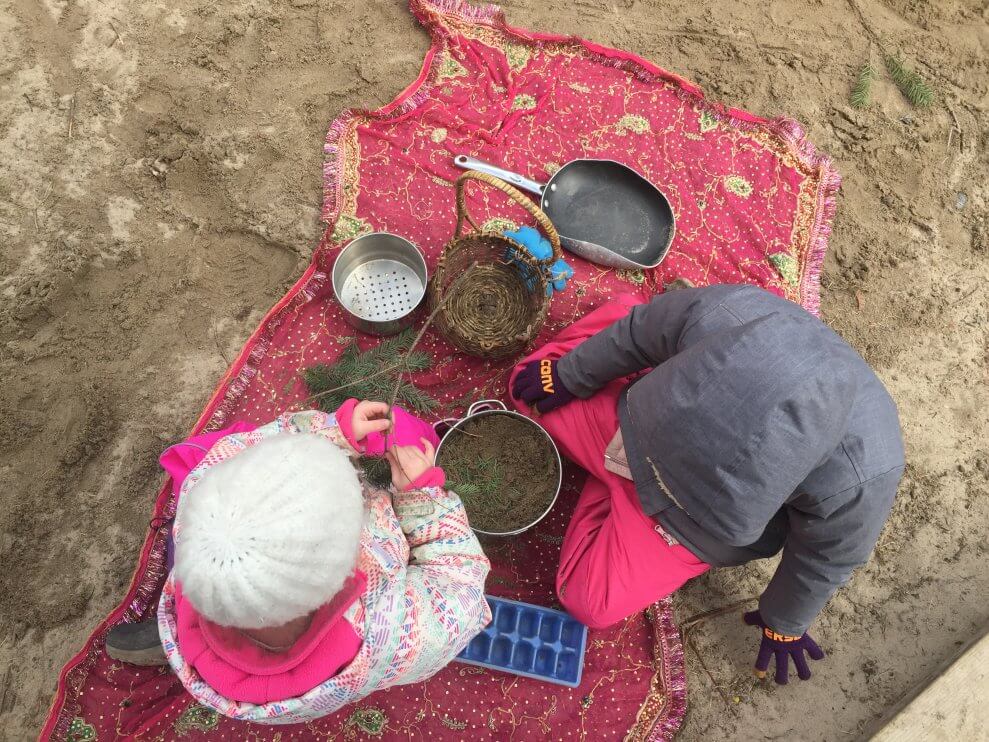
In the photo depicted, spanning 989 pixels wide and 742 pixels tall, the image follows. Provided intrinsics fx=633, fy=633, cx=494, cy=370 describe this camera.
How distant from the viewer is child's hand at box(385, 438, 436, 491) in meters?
1.69

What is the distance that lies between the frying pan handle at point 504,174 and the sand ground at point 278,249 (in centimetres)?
52

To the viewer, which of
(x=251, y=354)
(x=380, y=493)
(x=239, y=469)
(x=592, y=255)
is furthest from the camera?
(x=592, y=255)

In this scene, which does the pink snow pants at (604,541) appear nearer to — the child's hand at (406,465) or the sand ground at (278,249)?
the sand ground at (278,249)

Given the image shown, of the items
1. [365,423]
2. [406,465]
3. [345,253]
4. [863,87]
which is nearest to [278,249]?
[345,253]

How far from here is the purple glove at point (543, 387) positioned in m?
2.12

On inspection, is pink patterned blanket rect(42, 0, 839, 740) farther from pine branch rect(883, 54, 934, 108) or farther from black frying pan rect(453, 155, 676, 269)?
pine branch rect(883, 54, 934, 108)

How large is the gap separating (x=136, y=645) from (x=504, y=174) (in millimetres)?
2054

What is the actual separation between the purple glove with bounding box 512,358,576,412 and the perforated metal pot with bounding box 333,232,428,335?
19.1 inches

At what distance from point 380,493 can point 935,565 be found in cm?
214

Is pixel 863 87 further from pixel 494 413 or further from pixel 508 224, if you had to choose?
pixel 494 413

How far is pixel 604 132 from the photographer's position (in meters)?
2.74

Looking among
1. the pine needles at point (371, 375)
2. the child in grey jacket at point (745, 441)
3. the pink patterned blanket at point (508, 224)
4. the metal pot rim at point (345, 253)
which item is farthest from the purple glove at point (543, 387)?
the metal pot rim at point (345, 253)

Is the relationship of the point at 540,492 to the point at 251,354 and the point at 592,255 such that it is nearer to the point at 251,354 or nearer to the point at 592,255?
the point at 592,255

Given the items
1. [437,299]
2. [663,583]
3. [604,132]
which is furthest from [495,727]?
[604,132]
